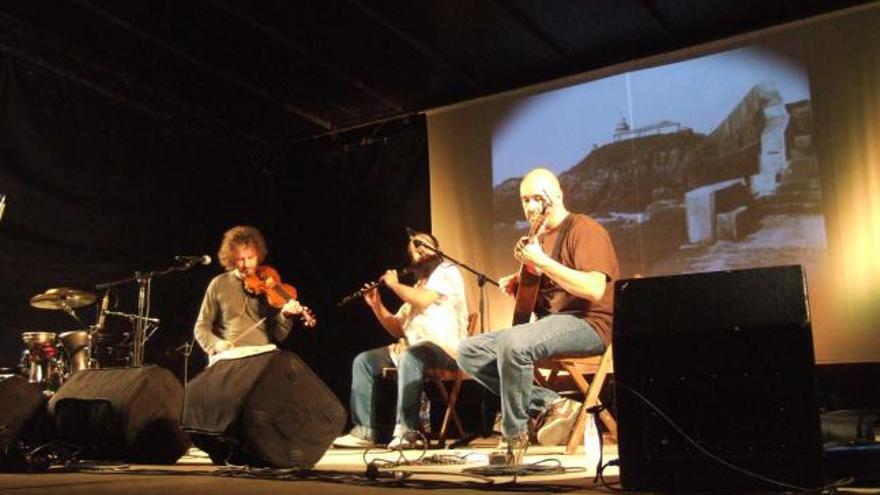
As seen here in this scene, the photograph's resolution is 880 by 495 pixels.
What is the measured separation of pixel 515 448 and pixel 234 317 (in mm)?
2149

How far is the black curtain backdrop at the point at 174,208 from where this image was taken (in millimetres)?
5316

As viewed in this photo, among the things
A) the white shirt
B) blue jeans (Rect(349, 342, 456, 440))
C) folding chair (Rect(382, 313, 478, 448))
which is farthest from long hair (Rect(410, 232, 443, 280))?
blue jeans (Rect(349, 342, 456, 440))

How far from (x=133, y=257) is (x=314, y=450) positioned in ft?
11.4

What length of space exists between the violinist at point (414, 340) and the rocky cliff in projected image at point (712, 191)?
3.91 feet

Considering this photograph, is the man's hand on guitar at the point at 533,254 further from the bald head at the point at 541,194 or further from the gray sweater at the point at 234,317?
the gray sweater at the point at 234,317

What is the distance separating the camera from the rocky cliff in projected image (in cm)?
485

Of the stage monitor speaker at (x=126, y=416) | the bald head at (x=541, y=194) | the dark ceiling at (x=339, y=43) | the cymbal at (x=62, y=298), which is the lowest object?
the stage monitor speaker at (x=126, y=416)

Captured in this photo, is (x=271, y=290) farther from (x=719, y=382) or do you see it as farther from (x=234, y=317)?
(x=719, y=382)

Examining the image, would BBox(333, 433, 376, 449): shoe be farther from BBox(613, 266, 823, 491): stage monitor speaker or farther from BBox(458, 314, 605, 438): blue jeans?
BBox(613, 266, 823, 491): stage monitor speaker

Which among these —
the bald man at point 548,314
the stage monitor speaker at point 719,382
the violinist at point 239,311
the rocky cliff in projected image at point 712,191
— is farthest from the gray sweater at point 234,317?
the stage monitor speaker at point 719,382

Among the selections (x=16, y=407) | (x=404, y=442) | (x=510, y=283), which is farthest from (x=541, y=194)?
(x=16, y=407)

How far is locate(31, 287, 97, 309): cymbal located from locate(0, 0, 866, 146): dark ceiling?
1629 millimetres

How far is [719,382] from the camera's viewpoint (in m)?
1.98

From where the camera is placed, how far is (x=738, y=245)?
196 inches
